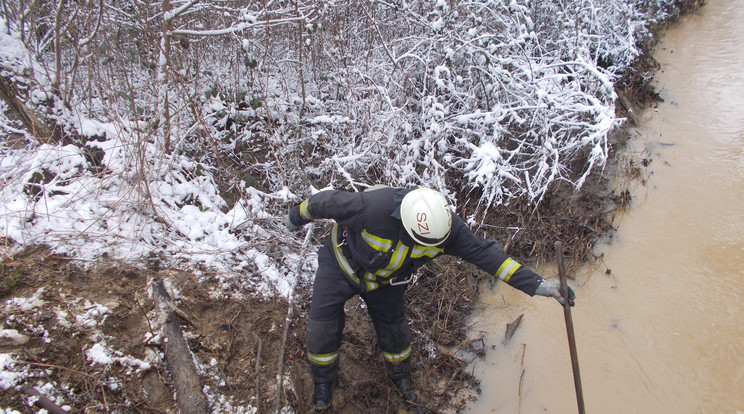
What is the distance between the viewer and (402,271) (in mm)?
2789

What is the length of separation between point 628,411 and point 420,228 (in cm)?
231

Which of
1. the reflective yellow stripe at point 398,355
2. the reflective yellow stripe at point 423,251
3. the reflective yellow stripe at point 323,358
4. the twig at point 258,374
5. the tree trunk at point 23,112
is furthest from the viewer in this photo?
the tree trunk at point 23,112

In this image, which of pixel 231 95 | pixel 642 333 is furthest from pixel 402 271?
pixel 231 95

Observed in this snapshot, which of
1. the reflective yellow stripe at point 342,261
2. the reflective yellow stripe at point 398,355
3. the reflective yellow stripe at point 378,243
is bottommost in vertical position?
the reflective yellow stripe at point 398,355

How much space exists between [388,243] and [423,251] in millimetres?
234

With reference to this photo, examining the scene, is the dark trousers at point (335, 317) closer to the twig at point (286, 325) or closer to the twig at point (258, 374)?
the twig at point (286, 325)

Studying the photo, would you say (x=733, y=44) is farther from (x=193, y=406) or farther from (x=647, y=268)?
(x=193, y=406)

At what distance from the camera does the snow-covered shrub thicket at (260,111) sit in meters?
3.61

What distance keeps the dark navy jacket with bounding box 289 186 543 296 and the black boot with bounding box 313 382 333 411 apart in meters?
0.89

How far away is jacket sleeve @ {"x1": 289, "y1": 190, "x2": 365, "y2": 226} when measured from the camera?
8.66 ft

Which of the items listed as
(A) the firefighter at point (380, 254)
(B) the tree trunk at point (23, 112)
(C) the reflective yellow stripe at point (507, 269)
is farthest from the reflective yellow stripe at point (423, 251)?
(B) the tree trunk at point (23, 112)

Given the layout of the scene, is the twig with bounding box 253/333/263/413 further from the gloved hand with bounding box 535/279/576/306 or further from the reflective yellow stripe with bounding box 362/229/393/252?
the gloved hand with bounding box 535/279/576/306

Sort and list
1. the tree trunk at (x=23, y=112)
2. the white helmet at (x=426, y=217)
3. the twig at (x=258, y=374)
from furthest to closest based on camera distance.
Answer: the tree trunk at (x=23, y=112)
the twig at (x=258, y=374)
the white helmet at (x=426, y=217)

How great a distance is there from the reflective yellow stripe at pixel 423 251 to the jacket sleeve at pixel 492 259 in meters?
0.08
